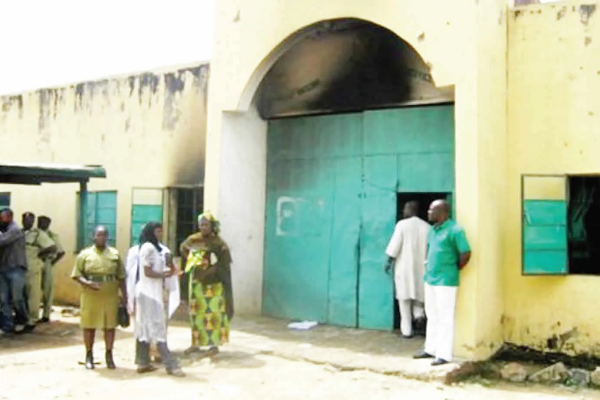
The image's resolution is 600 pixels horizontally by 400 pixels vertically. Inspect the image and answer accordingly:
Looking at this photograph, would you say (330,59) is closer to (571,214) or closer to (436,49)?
(436,49)

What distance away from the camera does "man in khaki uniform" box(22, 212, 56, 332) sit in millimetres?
9797

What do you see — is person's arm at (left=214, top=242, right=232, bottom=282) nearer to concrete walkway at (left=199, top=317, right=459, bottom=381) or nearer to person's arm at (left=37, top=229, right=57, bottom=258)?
concrete walkway at (left=199, top=317, right=459, bottom=381)

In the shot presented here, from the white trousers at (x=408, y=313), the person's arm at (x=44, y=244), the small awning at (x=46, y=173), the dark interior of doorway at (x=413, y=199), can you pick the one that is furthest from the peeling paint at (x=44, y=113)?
the white trousers at (x=408, y=313)

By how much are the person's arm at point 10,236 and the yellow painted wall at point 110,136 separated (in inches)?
94.1

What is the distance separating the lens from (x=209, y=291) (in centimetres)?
738

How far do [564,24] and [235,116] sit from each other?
4.24 meters

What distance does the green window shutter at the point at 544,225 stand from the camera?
24.4ft

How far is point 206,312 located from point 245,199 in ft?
8.27

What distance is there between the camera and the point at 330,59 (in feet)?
30.0

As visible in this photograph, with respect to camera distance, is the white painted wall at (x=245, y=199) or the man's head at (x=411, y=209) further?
the white painted wall at (x=245, y=199)

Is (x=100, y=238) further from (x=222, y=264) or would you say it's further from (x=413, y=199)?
(x=413, y=199)

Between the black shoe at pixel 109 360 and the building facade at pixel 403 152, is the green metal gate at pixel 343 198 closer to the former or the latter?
the building facade at pixel 403 152

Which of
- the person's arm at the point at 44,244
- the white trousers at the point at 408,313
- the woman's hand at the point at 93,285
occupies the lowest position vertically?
the white trousers at the point at 408,313

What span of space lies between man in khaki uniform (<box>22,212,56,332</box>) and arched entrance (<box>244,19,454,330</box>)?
125 inches
